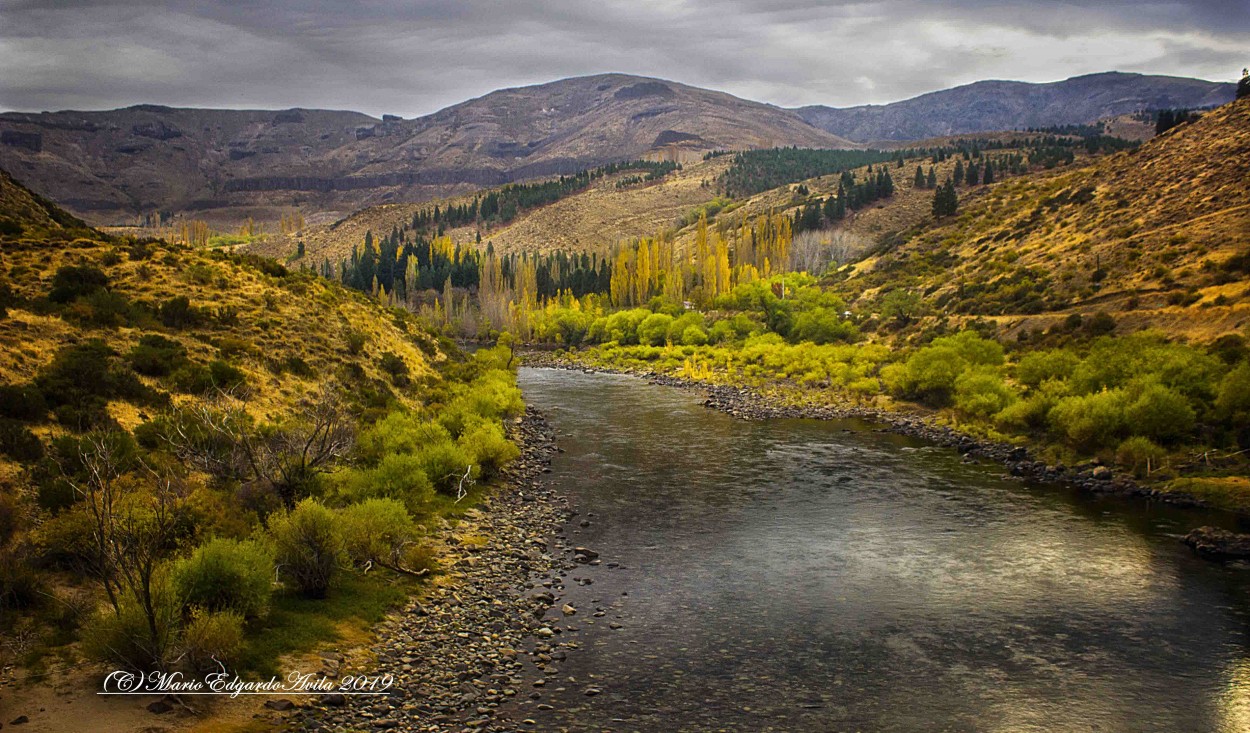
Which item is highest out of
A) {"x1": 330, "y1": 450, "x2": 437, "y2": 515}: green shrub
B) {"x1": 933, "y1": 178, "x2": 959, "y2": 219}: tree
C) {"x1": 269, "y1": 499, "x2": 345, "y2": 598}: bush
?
{"x1": 933, "y1": 178, "x2": 959, "y2": 219}: tree

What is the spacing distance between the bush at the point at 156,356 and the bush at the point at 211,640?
16203mm

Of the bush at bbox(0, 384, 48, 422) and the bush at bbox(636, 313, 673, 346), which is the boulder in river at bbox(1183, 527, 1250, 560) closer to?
the bush at bbox(0, 384, 48, 422)

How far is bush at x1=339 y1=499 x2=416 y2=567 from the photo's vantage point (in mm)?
19094

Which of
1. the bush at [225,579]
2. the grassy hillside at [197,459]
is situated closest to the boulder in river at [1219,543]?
the grassy hillside at [197,459]

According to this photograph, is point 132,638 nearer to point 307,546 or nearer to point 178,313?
point 307,546

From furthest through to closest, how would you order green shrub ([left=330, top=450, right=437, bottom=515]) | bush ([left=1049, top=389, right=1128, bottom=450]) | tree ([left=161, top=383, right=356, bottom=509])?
bush ([left=1049, top=389, right=1128, bottom=450]) < green shrub ([left=330, top=450, right=437, bottom=515]) < tree ([left=161, top=383, right=356, bottom=509])

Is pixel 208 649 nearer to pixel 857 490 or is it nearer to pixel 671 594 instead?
pixel 671 594

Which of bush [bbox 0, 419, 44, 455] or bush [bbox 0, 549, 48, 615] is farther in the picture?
bush [bbox 0, 419, 44, 455]

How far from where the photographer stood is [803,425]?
4522cm

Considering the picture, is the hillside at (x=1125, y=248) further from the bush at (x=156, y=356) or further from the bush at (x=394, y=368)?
the bush at (x=156, y=356)

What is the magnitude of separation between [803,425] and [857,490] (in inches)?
602

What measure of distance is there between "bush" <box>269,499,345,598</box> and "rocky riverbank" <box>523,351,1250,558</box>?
24252 millimetres

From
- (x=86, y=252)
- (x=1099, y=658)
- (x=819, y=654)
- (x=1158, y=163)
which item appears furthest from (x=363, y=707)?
(x=1158, y=163)

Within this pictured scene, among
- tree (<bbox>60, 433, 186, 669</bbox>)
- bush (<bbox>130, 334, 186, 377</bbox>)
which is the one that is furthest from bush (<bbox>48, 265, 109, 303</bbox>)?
tree (<bbox>60, 433, 186, 669</bbox>)
